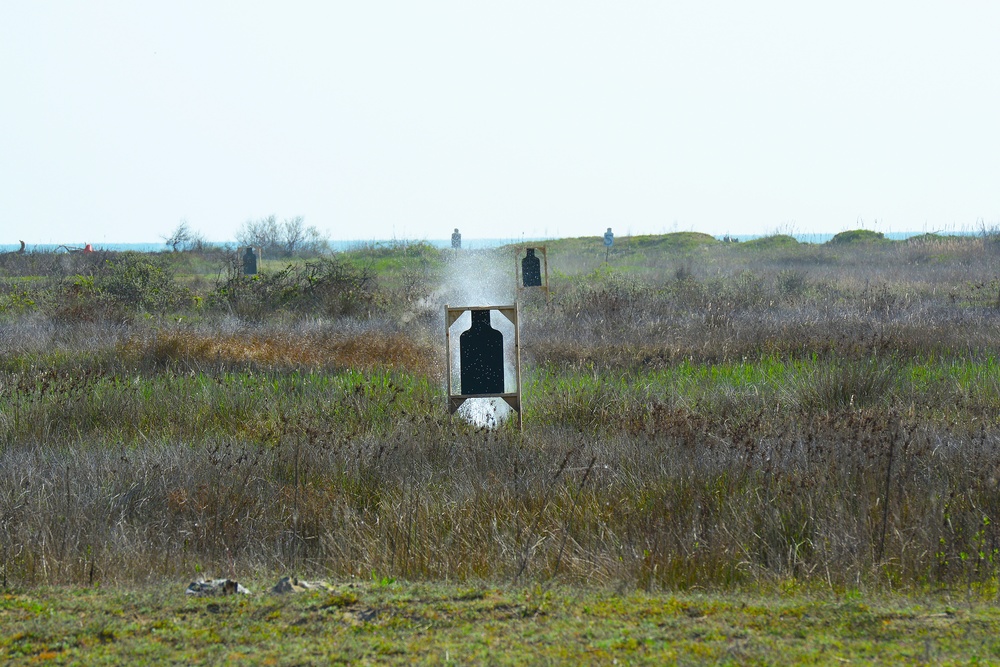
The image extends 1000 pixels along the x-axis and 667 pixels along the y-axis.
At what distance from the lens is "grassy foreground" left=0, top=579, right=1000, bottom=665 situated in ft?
7.22

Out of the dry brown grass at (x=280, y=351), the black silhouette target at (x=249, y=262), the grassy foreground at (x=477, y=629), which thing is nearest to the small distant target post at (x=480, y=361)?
the grassy foreground at (x=477, y=629)

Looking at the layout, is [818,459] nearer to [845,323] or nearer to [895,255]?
[845,323]

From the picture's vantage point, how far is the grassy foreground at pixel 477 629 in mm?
2201

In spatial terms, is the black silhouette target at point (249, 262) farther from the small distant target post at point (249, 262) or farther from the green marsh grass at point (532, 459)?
the green marsh grass at point (532, 459)

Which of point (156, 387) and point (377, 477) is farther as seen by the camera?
point (156, 387)

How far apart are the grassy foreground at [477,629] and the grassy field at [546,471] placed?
24mm

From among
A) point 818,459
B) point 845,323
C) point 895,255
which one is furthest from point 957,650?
point 895,255

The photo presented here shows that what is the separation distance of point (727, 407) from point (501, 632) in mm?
6794

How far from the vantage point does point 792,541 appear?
4934mm

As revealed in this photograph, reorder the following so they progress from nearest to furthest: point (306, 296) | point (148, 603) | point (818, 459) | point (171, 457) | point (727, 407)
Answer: point (148, 603)
point (818, 459)
point (171, 457)
point (727, 407)
point (306, 296)

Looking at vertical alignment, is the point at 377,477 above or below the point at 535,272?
below

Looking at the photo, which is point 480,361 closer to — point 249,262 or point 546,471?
point 546,471

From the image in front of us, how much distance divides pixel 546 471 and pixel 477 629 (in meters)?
3.56

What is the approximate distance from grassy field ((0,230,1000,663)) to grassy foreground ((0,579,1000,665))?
0.02 m
